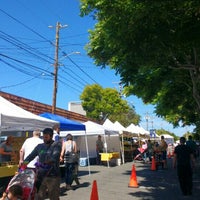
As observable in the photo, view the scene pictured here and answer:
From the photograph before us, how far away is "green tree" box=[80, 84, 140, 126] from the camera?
58.5 meters

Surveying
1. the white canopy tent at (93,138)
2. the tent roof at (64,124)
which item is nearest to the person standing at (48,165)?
the tent roof at (64,124)

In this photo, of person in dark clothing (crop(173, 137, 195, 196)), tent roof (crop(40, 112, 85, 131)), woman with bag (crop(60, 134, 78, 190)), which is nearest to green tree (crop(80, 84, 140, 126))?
tent roof (crop(40, 112, 85, 131))

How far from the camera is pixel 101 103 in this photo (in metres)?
59.0

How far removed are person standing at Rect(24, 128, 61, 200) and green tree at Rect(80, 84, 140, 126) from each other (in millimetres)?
50382

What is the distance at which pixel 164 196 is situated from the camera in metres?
10.9

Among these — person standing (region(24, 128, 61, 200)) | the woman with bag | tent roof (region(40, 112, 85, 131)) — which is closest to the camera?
person standing (region(24, 128, 61, 200))

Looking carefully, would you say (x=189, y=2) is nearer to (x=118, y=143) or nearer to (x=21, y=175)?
(x=21, y=175)

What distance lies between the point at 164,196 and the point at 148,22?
5.93m

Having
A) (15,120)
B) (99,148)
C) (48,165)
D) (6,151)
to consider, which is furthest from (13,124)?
(99,148)

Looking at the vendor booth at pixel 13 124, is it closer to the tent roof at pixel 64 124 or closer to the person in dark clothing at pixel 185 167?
the tent roof at pixel 64 124

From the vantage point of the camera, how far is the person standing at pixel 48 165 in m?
7.11

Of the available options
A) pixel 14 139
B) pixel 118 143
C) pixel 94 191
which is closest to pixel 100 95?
pixel 118 143

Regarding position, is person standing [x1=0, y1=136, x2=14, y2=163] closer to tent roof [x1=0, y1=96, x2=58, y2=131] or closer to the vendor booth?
the vendor booth

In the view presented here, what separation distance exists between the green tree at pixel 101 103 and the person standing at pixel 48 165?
5038 cm
